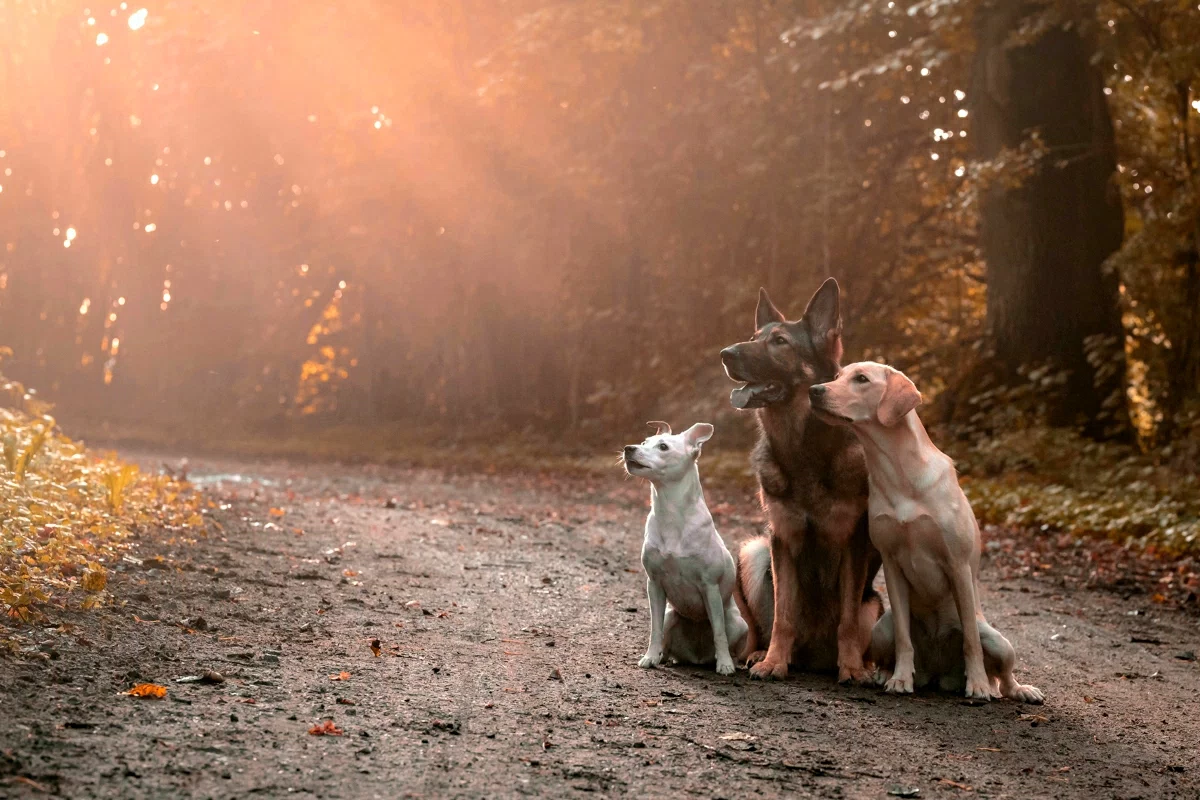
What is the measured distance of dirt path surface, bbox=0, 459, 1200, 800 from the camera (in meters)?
4.16

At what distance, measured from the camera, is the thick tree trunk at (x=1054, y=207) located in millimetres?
15703

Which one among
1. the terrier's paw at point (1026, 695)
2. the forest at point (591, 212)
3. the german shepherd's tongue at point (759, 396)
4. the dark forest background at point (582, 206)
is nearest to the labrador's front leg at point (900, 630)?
the terrier's paw at point (1026, 695)

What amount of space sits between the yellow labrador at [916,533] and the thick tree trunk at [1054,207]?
10.5m

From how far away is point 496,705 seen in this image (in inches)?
205

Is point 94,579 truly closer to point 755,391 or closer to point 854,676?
point 755,391

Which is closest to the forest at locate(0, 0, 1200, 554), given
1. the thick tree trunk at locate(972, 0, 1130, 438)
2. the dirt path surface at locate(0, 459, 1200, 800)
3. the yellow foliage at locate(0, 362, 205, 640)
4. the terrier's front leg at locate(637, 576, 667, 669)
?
the thick tree trunk at locate(972, 0, 1130, 438)

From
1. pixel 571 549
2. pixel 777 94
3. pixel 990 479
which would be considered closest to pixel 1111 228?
pixel 990 479

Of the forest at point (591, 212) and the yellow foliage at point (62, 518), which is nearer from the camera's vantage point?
the yellow foliage at point (62, 518)

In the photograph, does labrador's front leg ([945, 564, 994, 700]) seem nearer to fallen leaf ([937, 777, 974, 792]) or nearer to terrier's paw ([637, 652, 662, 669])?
fallen leaf ([937, 777, 974, 792])

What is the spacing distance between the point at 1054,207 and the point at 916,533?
11.6 metres

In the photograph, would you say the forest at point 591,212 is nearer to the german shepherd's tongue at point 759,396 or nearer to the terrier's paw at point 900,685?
the terrier's paw at point 900,685

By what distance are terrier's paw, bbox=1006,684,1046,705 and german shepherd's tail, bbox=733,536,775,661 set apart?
1.26m

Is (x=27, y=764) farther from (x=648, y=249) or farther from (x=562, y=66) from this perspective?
(x=648, y=249)

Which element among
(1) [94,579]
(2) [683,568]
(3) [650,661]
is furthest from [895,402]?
(1) [94,579]
